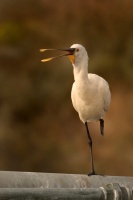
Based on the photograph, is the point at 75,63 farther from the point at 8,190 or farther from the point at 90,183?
the point at 8,190

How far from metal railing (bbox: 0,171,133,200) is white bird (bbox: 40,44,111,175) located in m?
0.88

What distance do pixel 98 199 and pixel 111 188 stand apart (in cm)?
11

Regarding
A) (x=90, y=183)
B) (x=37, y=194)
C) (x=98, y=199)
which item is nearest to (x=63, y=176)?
(x=90, y=183)

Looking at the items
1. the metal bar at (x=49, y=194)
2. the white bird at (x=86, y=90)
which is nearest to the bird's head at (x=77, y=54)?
the white bird at (x=86, y=90)

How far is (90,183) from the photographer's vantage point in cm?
224

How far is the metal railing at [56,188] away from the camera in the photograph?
151 centimetres

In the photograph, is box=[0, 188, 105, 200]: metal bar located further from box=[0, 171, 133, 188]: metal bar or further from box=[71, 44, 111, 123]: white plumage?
box=[71, 44, 111, 123]: white plumage

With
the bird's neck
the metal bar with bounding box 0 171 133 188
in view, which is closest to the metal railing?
the metal bar with bounding box 0 171 133 188

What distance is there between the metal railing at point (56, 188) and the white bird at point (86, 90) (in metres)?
0.88

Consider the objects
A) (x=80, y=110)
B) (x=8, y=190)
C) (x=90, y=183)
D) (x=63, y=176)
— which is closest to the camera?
(x=8, y=190)

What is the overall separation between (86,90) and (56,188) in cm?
160

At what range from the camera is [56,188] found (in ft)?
5.24

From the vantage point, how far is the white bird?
303 centimetres

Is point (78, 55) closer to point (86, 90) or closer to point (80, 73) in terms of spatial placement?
point (80, 73)
